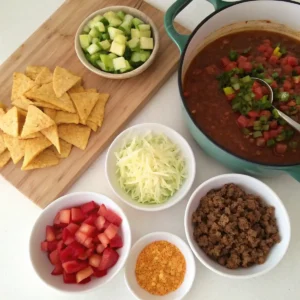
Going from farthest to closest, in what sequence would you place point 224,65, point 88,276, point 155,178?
A: 1. point 224,65
2. point 155,178
3. point 88,276

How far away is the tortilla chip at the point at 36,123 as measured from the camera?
2016 millimetres

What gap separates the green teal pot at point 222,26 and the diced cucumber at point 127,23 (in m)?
0.30

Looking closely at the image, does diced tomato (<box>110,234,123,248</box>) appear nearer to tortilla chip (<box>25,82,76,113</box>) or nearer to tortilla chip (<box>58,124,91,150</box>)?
tortilla chip (<box>58,124,91,150</box>)

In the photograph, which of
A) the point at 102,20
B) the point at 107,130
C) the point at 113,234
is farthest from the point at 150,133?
the point at 102,20

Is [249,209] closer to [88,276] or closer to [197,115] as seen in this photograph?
[197,115]

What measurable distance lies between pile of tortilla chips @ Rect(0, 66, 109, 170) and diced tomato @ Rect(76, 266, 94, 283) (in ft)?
1.73

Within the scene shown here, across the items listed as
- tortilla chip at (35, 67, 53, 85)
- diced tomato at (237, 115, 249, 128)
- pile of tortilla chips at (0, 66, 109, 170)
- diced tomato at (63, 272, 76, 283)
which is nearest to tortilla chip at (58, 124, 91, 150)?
pile of tortilla chips at (0, 66, 109, 170)

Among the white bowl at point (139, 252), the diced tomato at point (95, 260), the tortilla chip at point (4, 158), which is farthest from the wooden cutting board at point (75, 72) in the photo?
the white bowl at point (139, 252)

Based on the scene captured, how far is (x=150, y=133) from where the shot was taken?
6.82 ft

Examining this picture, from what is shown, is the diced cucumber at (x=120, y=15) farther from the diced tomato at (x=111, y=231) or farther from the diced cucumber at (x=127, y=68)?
the diced tomato at (x=111, y=231)

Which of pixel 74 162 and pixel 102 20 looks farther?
pixel 102 20

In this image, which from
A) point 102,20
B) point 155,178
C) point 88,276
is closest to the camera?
point 88,276

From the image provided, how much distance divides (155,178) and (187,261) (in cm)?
38

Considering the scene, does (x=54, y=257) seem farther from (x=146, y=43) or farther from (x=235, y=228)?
(x=146, y=43)
